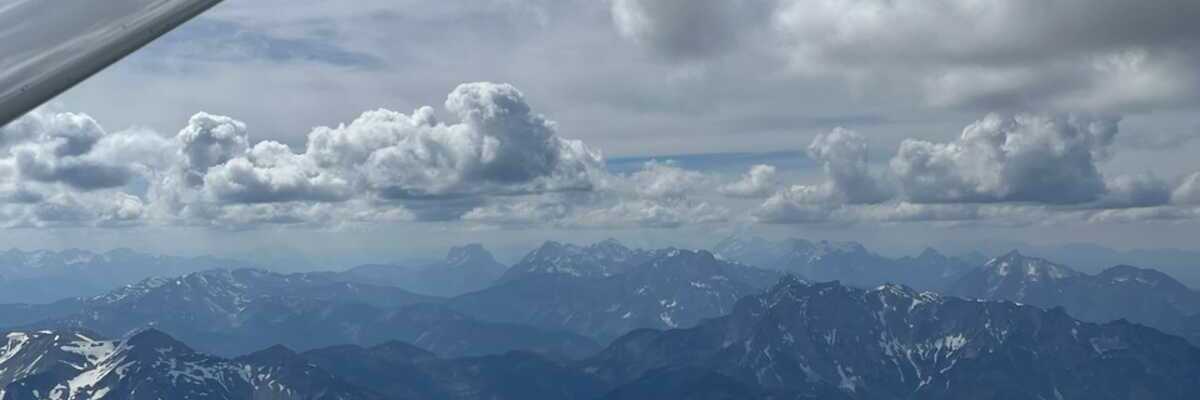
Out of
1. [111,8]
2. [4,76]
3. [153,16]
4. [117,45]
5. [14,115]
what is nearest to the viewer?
[14,115]


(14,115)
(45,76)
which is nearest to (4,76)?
(45,76)

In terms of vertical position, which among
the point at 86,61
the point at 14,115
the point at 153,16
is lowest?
the point at 14,115

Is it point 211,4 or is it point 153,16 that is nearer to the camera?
point 153,16

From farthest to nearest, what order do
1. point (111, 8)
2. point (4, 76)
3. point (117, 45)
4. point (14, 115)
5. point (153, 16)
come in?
1. point (111, 8)
2. point (153, 16)
3. point (117, 45)
4. point (4, 76)
5. point (14, 115)

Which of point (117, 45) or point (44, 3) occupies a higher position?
point (44, 3)

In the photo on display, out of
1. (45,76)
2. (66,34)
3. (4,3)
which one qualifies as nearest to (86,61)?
(45,76)

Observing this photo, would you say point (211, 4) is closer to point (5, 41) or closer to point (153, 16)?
point (153, 16)
